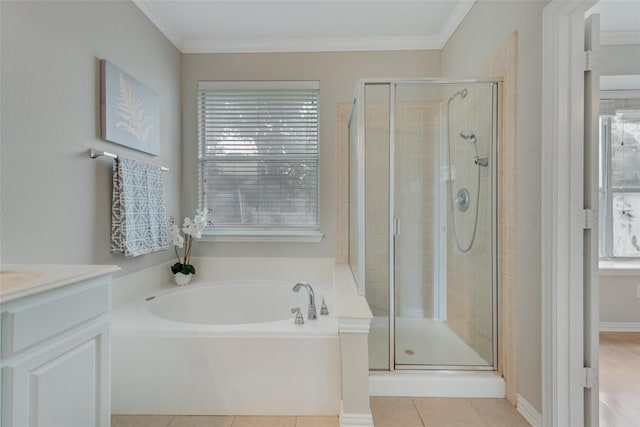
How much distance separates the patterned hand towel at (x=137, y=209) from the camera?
1.84 meters

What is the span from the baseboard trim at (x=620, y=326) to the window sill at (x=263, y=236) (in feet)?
8.68

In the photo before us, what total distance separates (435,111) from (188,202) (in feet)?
7.15

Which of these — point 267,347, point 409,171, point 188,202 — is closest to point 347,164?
point 409,171

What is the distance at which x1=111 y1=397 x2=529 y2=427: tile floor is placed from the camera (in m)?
1.52

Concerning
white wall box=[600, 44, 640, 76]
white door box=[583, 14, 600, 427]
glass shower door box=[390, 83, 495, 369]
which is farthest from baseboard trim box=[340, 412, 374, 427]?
white wall box=[600, 44, 640, 76]

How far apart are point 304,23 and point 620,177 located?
321cm

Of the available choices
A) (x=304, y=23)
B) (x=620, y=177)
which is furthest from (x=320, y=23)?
(x=620, y=177)

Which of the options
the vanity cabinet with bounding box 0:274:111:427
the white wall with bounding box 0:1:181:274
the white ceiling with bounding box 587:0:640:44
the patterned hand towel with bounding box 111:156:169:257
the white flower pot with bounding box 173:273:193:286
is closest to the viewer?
the vanity cabinet with bounding box 0:274:111:427

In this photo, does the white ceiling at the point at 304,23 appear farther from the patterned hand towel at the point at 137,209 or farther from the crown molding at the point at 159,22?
the patterned hand towel at the point at 137,209

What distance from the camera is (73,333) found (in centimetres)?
93

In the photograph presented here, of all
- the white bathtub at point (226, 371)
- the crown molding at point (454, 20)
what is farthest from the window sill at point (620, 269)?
the white bathtub at point (226, 371)

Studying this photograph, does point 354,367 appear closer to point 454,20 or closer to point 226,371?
point 226,371

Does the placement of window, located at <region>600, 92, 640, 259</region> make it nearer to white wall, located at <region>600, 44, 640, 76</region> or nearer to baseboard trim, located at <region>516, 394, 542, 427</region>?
white wall, located at <region>600, 44, 640, 76</region>

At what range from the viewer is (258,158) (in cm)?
276
